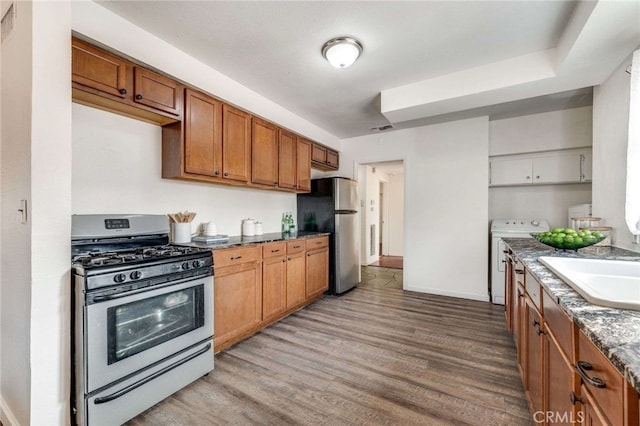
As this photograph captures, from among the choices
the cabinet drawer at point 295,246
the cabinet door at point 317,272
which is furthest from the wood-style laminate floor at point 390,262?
the cabinet drawer at point 295,246

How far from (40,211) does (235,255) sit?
4.28ft

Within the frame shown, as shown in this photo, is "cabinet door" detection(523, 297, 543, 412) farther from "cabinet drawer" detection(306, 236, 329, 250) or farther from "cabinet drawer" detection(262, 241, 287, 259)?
"cabinet drawer" detection(306, 236, 329, 250)

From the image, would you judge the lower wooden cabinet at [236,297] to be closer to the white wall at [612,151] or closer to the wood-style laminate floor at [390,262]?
the white wall at [612,151]

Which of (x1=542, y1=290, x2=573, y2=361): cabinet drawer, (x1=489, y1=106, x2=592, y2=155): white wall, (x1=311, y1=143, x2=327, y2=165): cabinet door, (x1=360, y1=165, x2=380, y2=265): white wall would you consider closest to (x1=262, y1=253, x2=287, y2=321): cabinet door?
(x1=311, y1=143, x2=327, y2=165): cabinet door

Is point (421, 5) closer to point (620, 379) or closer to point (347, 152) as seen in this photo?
point (620, 379)

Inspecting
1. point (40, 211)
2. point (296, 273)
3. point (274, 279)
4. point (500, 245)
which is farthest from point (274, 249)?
point (500, 245)

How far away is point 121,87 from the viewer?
75.3 inches

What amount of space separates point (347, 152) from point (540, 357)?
4050mm

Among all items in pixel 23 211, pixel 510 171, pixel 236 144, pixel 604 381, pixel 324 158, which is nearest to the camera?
pixel 604 381

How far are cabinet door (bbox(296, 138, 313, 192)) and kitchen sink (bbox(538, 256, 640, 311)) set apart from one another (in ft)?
9.23

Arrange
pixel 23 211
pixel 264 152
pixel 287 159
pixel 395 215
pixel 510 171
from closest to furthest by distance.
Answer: pixel 23 211 < pixel 264 152 < pixel 287 159 < pixel 510 171 < pixel 395 215

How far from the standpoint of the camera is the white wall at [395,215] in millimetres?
7285

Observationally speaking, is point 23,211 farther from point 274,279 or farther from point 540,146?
point 540,146

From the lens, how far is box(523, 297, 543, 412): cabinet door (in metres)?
1.33
